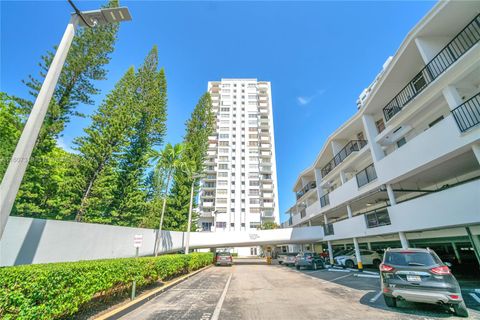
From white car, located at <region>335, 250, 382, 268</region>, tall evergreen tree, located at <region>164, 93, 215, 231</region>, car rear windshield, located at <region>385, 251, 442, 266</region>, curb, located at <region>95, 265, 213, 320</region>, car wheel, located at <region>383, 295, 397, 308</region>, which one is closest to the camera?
curb, located at <region>95, 265, 213, 320</region>

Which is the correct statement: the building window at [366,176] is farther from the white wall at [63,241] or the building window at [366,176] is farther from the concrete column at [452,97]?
the white wall at [63,241]

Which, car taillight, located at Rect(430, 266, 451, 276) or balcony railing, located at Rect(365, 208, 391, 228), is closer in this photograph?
car taillight, located at Rect(430, 266, 451, 276)

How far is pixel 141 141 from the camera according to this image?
79.0 ft

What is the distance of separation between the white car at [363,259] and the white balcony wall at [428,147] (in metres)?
8.36

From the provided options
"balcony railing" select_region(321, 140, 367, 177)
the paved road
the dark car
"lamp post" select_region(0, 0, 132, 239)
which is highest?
"balcony railing" select_region(321, 140, 367, 177)

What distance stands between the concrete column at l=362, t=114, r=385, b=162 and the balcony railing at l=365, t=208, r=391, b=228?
358 cm

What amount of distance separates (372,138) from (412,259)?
1121cm

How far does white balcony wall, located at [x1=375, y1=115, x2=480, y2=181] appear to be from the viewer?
8.12 meters

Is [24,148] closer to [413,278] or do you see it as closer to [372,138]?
[413,278]

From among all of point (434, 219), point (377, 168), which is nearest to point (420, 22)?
point (377, 168)

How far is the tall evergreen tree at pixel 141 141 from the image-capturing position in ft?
69.6

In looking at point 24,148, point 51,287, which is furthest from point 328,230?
point 24,148

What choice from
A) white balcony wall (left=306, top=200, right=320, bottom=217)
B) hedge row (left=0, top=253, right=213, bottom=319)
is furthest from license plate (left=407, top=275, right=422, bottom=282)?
white balcony wall (left=306, top=200, right=320, bottom=217)

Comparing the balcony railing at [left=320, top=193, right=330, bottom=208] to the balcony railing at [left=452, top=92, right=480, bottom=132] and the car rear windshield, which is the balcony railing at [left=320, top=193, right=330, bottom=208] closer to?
the balcony railing at [left=452, top=92, right=480, bottom=132]
